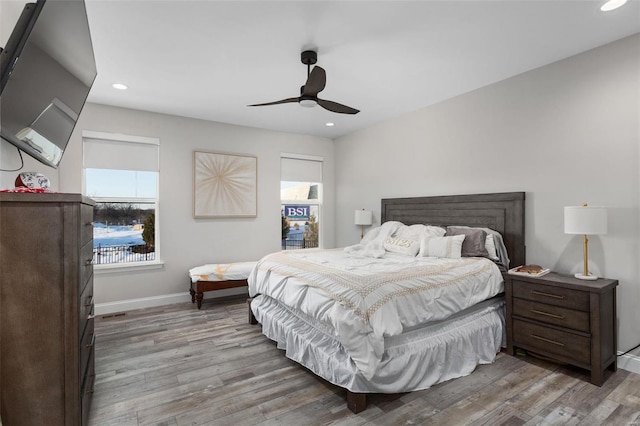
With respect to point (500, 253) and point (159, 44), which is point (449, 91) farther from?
point (159, 44)

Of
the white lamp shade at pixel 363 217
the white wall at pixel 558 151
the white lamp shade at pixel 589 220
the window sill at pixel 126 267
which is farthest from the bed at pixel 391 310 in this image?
the window sill at pixel 126 267

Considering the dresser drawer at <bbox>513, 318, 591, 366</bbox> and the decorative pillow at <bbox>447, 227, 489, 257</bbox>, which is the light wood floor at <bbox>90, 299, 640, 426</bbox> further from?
the decorative pillow at <bbox>447, 227, 489, 257</bbox>

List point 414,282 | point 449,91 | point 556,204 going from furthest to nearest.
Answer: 1. point 449,91
2. point 556,204
3. point 414,282

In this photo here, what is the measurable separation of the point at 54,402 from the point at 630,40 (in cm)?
448

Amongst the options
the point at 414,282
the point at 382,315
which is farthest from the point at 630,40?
the point at 382,315

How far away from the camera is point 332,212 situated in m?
5.91

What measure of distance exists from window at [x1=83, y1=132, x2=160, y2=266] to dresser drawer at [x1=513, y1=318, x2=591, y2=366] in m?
4.34

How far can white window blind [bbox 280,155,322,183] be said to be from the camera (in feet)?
17.7

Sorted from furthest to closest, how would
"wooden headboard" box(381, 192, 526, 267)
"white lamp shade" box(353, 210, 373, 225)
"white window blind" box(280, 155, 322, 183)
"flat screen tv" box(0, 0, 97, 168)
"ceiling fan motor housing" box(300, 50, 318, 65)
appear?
"white window blind" box(280, 155, 322, 183)
"white lamp shade" box(353, 210, 373, 225)
"wooden headboard" box(381, 192, 526, 267)
"ceiling fan motor housing" box(300, 50, 318, 65)
"flat screen tv" box(0, 0, 97, 168)

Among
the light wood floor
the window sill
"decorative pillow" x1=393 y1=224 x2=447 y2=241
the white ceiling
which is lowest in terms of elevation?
the light wood floor

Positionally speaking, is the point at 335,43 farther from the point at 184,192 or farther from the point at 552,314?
the point at 184,192

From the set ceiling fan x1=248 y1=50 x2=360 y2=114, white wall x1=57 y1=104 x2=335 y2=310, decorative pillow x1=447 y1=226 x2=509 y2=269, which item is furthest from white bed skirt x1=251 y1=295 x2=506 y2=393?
white wall x1=57 y1=104 x2=335 y2=310

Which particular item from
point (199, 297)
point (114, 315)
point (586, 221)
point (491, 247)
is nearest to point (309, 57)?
point (491, 247)

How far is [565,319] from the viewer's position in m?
2.48
